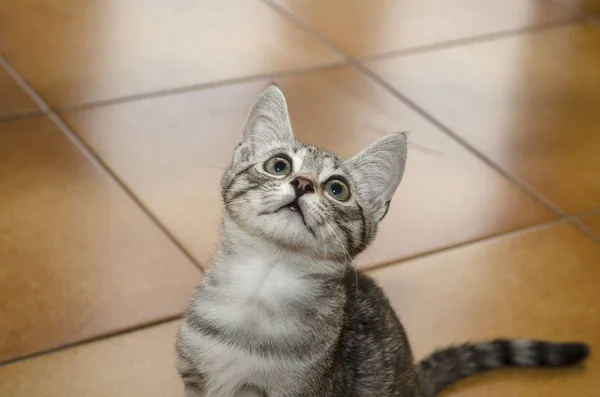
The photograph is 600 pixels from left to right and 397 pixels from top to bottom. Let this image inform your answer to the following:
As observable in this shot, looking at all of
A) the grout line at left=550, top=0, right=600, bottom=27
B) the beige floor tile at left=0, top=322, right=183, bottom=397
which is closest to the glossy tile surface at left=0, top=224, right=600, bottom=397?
the beige floor tile at left=0, top=322, right=183, bottom=397

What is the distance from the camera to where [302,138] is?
2.47 metres

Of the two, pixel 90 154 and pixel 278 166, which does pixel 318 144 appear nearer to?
pixel 90 154

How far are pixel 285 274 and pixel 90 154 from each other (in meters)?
1.00

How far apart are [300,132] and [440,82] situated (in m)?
0.55

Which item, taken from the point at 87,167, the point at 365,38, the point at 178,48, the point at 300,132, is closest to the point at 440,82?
the point at 365,38

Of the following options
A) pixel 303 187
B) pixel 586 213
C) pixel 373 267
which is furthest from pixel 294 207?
pixel 586 213

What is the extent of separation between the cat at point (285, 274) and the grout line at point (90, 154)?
525 millimetres

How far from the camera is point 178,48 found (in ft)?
9.34

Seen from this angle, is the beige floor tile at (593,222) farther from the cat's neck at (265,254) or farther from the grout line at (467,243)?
the cat's neck at (265,254)

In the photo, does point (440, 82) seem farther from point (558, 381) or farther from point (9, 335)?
point (9, 335)

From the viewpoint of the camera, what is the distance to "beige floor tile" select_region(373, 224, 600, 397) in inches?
72.9

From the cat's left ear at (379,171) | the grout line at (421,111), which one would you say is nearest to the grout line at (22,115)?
the grout line at (421,111)

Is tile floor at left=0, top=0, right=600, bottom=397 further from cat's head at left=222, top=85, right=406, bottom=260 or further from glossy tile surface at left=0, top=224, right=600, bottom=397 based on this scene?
cat's head at left=222, top=85, right=406, bottom=260

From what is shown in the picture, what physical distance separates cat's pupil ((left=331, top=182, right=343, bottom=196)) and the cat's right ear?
122 millimetres
